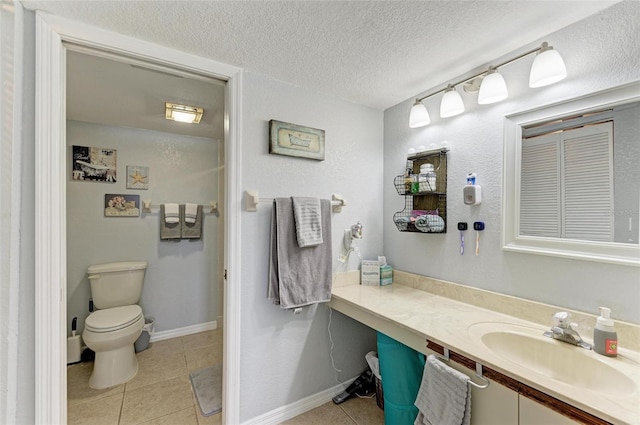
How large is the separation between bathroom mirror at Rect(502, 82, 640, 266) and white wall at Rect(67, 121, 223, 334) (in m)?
2.76

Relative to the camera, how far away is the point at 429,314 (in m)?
1.41

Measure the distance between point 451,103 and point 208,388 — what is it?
256 cm

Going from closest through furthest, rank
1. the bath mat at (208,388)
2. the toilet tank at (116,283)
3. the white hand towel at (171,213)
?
the bath mat at (208,388)
the toilet tank at (116,283)
the white hand towel at (171,213)

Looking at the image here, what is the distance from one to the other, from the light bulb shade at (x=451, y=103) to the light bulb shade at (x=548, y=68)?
0.39 m

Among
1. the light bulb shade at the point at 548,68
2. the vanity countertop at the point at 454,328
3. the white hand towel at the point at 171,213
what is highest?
the light bulb shade at the point at 548,68

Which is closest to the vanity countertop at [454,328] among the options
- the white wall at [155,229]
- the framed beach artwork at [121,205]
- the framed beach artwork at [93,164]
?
the white wall at [155,229]

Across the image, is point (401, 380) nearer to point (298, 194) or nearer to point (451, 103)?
point (298, 194)

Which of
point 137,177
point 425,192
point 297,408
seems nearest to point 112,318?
point 137,177

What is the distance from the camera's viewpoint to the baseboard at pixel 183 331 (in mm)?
2745

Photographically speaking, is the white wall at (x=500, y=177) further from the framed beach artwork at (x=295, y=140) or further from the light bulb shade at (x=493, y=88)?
the framed beach artwork at (x=295, y=140)

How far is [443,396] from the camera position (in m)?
1.08
